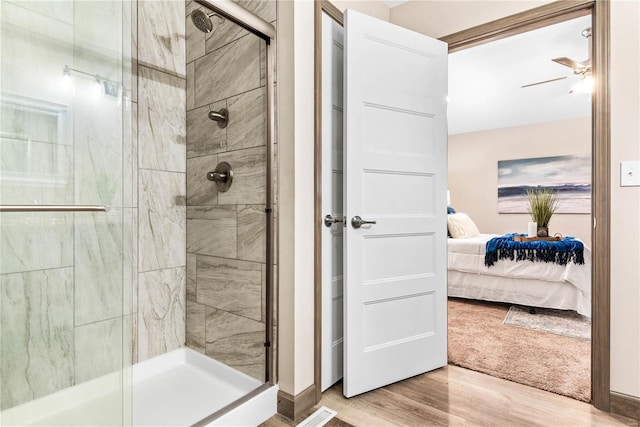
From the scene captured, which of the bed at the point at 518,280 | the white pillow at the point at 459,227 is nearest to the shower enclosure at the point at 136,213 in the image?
the bed at the point at 518,280

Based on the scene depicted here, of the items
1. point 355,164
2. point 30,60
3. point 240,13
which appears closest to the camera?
point 30,60

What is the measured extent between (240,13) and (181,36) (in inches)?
35.5

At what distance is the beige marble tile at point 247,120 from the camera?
6.08ft

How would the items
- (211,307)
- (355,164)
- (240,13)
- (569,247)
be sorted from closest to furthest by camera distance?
(240,13) → (355,164) → (211,307) → (569,247)

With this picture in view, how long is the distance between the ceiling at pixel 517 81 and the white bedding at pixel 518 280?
1.88 m

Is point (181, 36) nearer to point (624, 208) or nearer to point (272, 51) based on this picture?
point (272, 51)

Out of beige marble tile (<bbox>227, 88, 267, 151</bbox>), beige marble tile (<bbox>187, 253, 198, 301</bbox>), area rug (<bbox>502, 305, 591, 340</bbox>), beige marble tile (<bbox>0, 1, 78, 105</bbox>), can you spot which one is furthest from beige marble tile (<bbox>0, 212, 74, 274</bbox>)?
area rug (<bbox>502, 305, 591, 340</bbox>)

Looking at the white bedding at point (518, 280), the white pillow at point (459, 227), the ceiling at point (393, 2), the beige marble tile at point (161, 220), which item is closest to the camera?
the beige marble tile at point (161, 220)

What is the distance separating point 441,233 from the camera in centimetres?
226

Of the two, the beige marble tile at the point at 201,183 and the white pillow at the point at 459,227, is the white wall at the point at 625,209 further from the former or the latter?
the white pillow at the point at 459,227

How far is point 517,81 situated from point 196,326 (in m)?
4.29

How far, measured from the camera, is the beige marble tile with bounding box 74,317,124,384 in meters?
1.01

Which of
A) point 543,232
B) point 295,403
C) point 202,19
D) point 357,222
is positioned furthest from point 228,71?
point 543,232

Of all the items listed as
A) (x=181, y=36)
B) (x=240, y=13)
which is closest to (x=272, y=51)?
(x=240, y=13)
